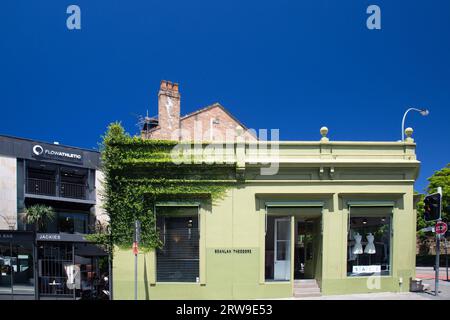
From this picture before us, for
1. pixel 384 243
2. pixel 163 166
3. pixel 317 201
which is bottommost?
pixel 384 243

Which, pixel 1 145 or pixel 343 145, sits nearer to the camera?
pixel 343 145

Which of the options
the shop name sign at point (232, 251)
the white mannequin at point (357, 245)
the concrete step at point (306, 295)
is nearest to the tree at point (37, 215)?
the shop name sign at point (232, 251)

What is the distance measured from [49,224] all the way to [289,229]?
69.7 feet

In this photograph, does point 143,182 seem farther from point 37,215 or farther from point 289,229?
point 37,215

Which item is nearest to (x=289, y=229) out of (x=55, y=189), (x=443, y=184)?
(x=55, y=189)

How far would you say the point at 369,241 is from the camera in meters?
13.8

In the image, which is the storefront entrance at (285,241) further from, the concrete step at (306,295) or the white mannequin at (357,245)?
the white mannequin at (357,245)

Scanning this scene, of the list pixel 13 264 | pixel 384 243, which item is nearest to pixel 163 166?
pixel 384 243

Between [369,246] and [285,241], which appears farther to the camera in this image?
[369,246]

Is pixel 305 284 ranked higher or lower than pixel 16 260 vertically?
higher

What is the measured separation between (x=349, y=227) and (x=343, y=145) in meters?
3.15

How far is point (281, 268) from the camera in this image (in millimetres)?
13438

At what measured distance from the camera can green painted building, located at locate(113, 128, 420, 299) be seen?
12.9 metres

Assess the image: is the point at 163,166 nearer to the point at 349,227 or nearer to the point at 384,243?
the point at 349,227
